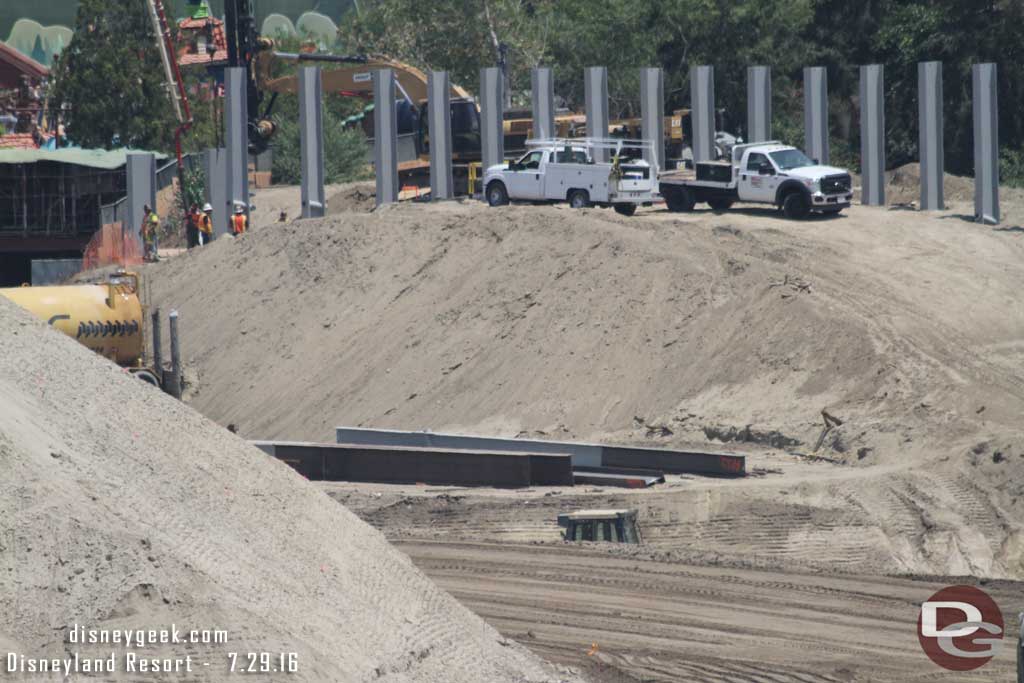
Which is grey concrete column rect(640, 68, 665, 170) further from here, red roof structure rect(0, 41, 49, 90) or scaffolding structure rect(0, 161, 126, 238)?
red roof structure rect(0, 41, 49, 90)

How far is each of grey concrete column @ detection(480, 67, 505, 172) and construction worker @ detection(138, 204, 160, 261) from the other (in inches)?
333

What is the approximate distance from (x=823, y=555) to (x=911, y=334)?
814cm

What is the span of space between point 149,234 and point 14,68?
40262 mm

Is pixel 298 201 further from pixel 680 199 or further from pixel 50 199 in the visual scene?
pixel 680 199

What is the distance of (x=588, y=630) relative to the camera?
14.6 metres

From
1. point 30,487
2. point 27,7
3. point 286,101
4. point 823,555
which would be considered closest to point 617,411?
point 823,555

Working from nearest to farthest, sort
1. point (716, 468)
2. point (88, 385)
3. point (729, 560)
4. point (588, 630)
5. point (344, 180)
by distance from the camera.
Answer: point (88, 385), point (588, 630), point (729, 560), point (716, 468), point (344, 180)

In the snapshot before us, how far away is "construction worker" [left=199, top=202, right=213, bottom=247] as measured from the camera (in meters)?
38.9

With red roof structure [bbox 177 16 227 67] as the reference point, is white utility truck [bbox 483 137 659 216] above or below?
below

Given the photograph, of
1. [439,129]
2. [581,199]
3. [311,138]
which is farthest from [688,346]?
[311,138]

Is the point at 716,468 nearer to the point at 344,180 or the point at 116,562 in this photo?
the point at 116,562

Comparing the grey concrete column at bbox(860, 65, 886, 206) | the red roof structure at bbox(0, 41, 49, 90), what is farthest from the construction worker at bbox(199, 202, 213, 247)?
the red roof structure at bbox(0, 41, 49, 90)

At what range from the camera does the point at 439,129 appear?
3609cm

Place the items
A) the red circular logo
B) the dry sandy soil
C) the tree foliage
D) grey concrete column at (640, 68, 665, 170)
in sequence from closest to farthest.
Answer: the red circular logo, the dry sandy soil, grey concrete column at (640, 68, 665, 170), the tree foliage
